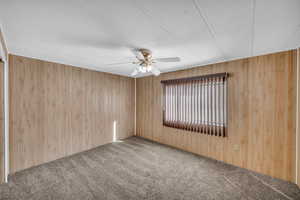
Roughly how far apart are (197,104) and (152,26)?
2.29 m

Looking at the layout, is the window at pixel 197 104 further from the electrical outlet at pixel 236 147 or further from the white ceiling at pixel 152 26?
the white ceiling at pixel 152 26

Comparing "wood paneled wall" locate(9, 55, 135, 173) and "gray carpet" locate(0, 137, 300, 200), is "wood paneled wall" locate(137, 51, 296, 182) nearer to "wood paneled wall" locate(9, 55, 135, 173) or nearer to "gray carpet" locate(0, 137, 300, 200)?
"gray carpet" locate(0, 137, 300, 200)

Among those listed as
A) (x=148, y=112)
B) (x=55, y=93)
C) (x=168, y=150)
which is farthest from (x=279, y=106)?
(x=55, y=93)

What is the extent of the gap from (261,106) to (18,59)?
4.77 meters

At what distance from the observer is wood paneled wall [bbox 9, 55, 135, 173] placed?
241 centimetres

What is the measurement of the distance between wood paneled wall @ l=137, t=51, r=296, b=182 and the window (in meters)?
0.15

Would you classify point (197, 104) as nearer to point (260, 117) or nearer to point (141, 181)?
point (260, 117)

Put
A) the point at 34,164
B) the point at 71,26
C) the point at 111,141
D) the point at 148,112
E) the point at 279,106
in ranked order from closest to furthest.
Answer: the point at 71,26, the point at 279,106, the point at 34,164, the point at 111,141, the point at 148,112

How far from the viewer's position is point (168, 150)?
11.3ft

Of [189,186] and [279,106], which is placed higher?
[279,106]

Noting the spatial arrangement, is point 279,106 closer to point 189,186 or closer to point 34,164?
point 189,186

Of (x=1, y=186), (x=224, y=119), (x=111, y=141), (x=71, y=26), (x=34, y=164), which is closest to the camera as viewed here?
(x=71, y=26)

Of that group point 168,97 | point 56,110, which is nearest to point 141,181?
point 168,97

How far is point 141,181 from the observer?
2.14 meters
